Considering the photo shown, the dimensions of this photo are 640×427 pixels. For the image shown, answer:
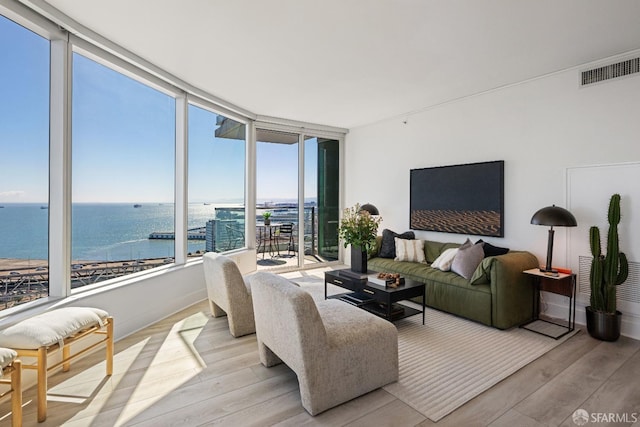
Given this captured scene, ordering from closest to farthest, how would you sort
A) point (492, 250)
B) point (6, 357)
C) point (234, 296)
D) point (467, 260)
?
point (6, 357)
point (234, 296)
point (467, 260)
point (492, 250)

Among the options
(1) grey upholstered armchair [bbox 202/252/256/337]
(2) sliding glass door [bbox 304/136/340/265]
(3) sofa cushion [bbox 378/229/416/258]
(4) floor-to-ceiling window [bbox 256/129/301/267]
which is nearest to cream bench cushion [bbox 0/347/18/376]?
(1) grey upholstered armchair [bbox 202/252/256/337]

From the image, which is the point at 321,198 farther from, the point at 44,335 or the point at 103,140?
the point at 44,335

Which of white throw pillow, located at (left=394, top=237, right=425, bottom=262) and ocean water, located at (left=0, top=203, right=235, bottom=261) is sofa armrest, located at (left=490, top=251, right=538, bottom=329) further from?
ocean water, located at (left=0, top=203, right=235, bottom=261)

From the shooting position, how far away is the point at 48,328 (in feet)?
6.65

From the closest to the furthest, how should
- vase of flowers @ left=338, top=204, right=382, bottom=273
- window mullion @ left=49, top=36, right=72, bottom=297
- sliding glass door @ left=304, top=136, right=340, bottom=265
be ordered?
1. window mullion @ left=49, top=36, right=72, bottom=297
2. vase of flowers @ left=338, top=204, right=382, bottom=273
3. sliding glass door @ left=304, top=136, right=340, bottom=265

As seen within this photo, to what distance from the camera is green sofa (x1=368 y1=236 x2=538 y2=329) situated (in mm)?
3336

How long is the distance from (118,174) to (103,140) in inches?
15.5

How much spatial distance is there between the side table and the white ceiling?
89.8 inches

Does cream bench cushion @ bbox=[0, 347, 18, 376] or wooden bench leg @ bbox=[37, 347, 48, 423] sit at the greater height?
cream bench cushion @ bbox=[0, 347, 18, 376]

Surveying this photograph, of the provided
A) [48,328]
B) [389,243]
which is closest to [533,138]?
[389,243]

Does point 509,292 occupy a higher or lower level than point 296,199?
lower

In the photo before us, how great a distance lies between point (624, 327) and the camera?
3227 mm

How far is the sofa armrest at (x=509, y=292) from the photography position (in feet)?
10.9

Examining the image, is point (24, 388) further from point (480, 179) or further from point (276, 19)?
point (480, 179)
